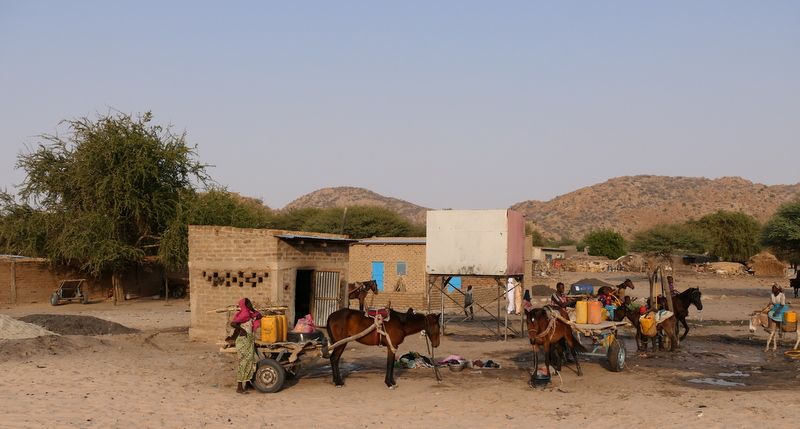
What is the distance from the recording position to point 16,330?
59.9 feet

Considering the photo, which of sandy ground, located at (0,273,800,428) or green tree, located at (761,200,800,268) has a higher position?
green tree, located at (761,200,800,268)

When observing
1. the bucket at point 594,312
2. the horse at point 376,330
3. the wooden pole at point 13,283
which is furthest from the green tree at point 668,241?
the horse at point 376,330

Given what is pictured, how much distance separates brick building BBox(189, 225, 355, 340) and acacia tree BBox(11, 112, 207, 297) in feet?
51.2

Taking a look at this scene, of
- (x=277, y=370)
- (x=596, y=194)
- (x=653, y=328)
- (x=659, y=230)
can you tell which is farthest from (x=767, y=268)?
(x=596, y=194)

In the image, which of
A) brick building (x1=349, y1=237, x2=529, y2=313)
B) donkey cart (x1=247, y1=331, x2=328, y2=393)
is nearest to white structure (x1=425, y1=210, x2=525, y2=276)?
donkey cart (x1=247, y1=331, x2=328, y2=393)

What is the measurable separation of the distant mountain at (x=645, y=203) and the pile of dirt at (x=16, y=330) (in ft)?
322

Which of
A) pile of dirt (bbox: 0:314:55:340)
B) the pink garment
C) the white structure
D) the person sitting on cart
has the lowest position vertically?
pile of dirt (bbox: 0:314:55:340)

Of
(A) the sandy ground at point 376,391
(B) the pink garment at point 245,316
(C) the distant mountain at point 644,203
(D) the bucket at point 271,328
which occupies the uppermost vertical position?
(C) the distant mountain at point 644,203

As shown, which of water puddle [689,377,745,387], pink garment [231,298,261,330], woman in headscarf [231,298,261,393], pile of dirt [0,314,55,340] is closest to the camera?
woman in headscarf [231,298,261,393]

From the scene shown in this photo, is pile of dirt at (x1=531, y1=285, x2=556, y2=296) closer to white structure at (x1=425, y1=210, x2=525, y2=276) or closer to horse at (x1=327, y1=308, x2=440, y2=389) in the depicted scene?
white structure at (x1=425, y1=210, x2=525, y2=276)

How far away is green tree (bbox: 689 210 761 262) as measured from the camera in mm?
75438

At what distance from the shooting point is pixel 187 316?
95.3ft

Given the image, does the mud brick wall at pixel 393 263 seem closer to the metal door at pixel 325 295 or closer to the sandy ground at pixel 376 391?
the metal door at pixel 325 295

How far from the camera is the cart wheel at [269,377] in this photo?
13344 mm
